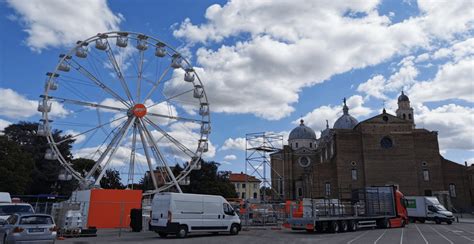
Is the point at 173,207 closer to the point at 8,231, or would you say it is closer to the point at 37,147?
the point at 8,231

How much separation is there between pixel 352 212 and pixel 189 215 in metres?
11.6

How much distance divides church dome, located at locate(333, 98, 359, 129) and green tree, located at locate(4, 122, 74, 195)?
53624mm

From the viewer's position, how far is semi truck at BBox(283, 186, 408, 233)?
930 inches

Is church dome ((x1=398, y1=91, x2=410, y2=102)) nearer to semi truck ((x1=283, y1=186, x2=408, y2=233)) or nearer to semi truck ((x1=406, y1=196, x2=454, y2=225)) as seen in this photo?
semi truck ((x1=406, y1=196, x2=454, y2=225))

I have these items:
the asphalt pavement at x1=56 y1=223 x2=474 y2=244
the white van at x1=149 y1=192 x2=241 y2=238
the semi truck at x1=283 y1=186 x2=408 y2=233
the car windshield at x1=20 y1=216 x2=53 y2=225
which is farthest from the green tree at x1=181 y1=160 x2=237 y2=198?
the car windshield at x1=20 y1=216 x2=53 y2=225

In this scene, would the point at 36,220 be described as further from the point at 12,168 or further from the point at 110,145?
the point at 12,168

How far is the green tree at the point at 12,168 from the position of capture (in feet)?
132

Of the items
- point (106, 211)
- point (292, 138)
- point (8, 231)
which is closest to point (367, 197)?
point (106, 211)

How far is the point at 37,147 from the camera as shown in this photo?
53719 mm

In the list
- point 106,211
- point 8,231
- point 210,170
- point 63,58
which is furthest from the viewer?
point 210,170

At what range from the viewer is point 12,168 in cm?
4144

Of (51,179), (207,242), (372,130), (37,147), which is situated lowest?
(207,242)

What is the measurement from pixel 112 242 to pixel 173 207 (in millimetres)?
3623

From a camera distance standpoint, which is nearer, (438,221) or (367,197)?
(367,197)
